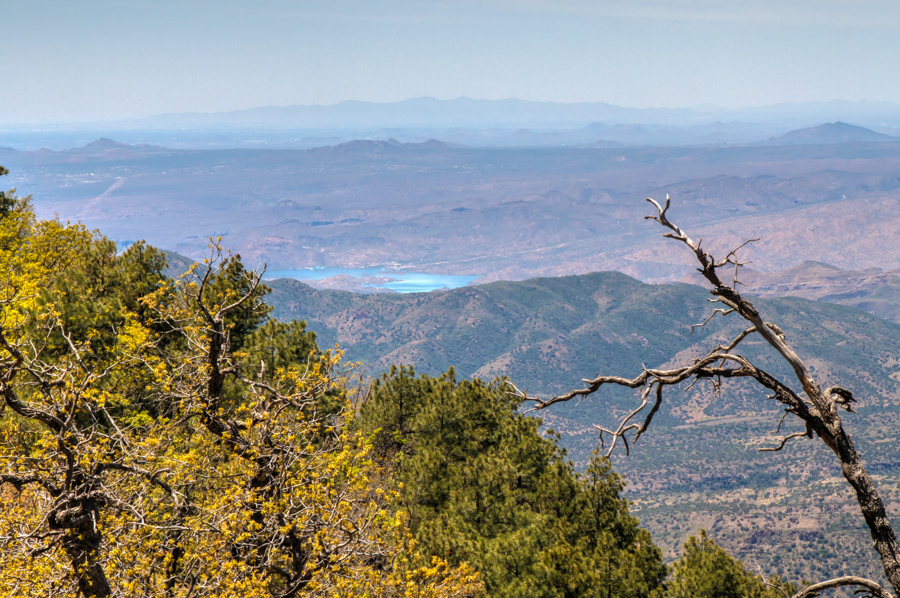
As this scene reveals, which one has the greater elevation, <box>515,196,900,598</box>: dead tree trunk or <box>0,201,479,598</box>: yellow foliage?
<box>515,196,900,598</box>: dead tree trunk

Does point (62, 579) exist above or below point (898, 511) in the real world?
above

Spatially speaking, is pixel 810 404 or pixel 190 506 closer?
pixel 810 404

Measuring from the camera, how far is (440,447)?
28.5m

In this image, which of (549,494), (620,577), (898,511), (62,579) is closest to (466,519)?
(549,494)

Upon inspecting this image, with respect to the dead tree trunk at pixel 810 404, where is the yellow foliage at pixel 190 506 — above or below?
below

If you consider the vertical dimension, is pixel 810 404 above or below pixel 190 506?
above

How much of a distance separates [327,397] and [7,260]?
14608mm

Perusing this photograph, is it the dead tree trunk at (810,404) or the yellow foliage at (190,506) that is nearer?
the dead tree trunk at (810,404)

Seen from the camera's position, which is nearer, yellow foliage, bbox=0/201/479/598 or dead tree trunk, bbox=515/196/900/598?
dead tree trunk, bbox=515/196/900/598

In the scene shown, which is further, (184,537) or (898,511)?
(898,511)

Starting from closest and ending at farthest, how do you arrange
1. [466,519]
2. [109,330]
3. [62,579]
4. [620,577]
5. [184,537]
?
[62,579], [184,537], [620,577], [466,519], [109,330]

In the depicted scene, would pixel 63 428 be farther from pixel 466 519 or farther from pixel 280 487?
pixel 466 519

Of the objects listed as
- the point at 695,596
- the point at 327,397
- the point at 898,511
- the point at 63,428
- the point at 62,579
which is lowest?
the point at 898,511

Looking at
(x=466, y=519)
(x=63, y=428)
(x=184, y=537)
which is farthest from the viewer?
(x=466, y=519)
